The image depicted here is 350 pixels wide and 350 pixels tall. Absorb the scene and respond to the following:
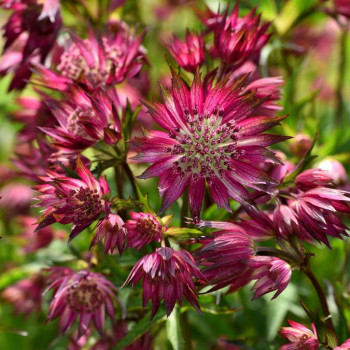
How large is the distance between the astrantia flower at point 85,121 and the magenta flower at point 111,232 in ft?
0.44

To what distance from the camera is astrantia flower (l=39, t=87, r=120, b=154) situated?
0.79m

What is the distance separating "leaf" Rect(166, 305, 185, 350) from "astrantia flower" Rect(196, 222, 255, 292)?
0.16 metres

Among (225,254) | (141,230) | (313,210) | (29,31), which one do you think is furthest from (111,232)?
(29,31)

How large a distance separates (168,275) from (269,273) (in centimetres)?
14

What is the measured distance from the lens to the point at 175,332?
865mm

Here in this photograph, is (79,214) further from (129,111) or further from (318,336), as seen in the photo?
(318,336)

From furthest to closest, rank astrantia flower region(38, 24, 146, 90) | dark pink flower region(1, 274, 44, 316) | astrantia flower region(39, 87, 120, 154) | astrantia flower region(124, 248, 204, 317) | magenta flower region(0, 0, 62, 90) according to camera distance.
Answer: dark pink flower region(1, 274, 44, 316) < magenta flower region(0, 0, 62, 90) < astrantia flower region(38, 24, 146, 90) < astrantia flower region(39, 87, 120, 154) < astrantia flower region(124, 248, 204, 317)

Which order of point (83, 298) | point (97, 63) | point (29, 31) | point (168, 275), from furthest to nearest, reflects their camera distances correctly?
1. point (29, 31)
2. point (97, 63)
3. point (83, 298)
4. point (168, 275)

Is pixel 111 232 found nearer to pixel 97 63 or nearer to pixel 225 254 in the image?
pixel 225 254

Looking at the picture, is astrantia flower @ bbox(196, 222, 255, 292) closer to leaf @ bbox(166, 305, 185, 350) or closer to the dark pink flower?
leaf @ bbox(166, 305, 185, 350)

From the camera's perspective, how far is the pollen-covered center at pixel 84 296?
0.83 meters

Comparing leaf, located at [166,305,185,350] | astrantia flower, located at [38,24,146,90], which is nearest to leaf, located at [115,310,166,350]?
leaf, located at [166,305,185,350]

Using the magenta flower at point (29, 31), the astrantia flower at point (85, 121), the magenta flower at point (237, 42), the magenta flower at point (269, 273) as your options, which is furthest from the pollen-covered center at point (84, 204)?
the magenta flower at point (29, 31)

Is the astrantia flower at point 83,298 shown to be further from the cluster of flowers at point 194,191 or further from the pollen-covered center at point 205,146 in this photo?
the pollen-covered center at point 205,146
